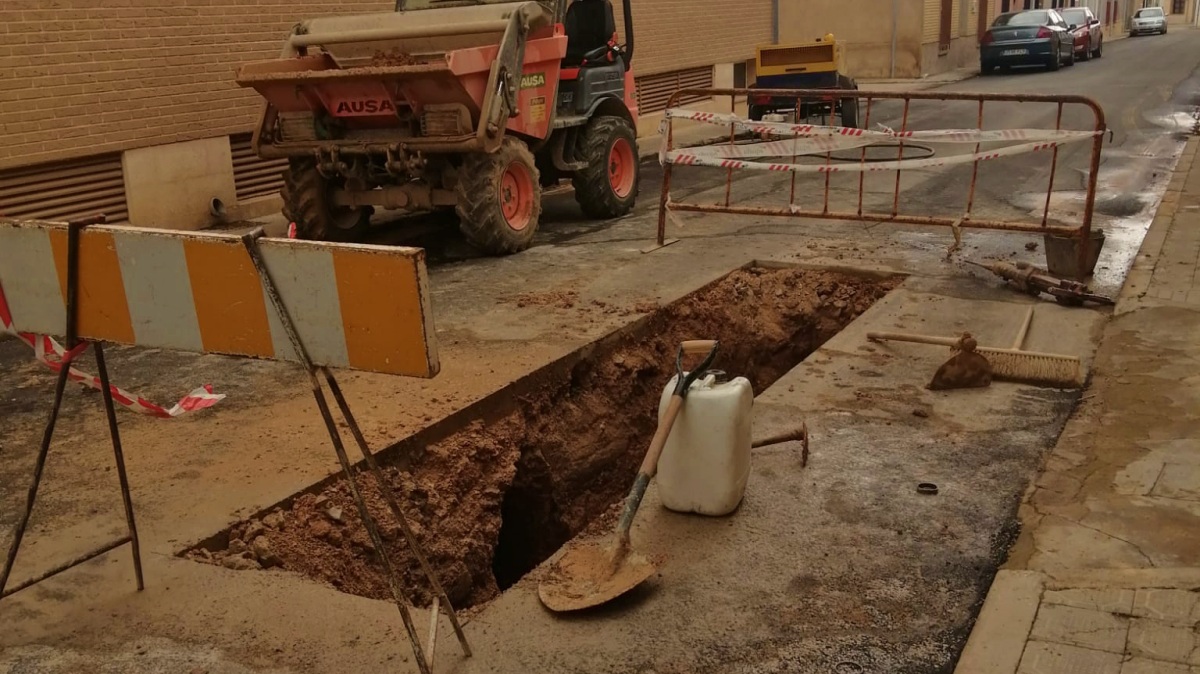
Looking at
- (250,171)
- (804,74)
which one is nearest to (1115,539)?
(250,171)

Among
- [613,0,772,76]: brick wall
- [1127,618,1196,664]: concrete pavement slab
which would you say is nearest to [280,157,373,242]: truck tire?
[1127,618,1196,664]: concrete pavement slab

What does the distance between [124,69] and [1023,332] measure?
8366 millimetres

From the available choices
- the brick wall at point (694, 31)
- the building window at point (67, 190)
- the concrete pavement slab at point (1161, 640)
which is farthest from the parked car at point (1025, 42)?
the concrete pavement slab at point (1161, 640)

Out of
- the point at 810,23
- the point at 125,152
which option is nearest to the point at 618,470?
the point at 125,152

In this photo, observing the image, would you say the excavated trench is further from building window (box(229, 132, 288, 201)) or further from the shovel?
building window (box(229, 132, 288, 201))

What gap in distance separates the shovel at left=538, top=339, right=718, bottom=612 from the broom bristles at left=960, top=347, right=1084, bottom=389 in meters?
2.57

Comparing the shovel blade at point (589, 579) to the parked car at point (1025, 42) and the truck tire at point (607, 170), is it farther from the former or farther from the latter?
the parked car at point (1025, 42)

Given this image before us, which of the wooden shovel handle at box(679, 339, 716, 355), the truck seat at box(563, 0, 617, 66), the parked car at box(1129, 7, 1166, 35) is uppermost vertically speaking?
the truck seat at box(563, 0, 617, 66)

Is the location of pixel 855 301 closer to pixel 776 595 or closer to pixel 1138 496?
pixel 1138 496

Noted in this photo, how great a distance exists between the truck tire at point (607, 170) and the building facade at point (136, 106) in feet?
12.2

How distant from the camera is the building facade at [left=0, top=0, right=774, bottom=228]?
9.24m

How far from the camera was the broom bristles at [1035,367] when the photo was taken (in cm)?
576

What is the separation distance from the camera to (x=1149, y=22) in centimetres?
5388

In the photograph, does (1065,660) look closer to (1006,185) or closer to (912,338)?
(912,338)
